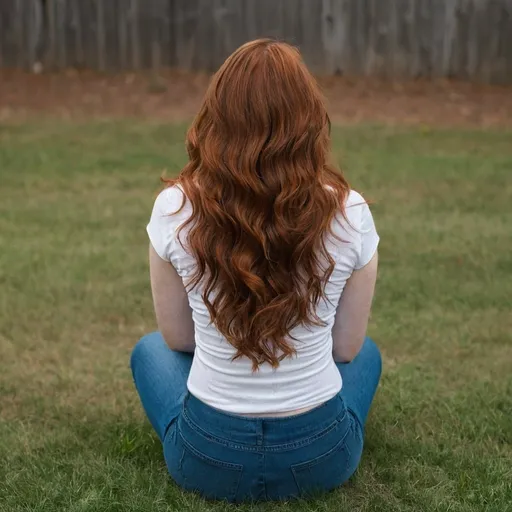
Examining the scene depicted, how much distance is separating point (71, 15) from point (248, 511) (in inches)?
368

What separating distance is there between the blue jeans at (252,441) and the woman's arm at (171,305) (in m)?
0.11

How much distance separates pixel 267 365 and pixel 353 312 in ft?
1.01

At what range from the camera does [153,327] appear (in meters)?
4.46

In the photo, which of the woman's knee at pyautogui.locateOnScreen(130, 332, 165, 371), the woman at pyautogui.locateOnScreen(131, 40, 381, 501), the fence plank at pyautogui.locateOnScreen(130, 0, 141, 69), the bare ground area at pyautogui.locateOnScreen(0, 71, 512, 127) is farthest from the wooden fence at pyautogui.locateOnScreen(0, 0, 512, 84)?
the woman at pyautogui.locateOnScreen(131, 40, 381, 501)

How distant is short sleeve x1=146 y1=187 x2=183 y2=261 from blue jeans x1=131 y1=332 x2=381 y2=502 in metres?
0.43

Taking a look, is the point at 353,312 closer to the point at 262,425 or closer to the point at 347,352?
the point at 347,352

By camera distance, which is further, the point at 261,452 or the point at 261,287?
the point at 261,452

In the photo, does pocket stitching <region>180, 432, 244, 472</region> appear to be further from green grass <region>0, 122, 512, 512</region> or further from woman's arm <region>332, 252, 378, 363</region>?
woman's arm <region>332, 252, 378, 363</region>

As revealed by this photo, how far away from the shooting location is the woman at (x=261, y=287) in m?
2.33

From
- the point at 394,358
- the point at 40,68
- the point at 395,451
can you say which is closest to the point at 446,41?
the point at 40,68

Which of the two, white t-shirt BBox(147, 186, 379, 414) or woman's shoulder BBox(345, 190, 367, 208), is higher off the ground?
woman's shoulder BBox(345, 190, 367, 208)

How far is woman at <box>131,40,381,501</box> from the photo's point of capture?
7.64ft

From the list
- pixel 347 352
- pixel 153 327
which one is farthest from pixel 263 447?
pixel 153 327

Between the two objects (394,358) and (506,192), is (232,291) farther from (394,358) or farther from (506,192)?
(506,192)
